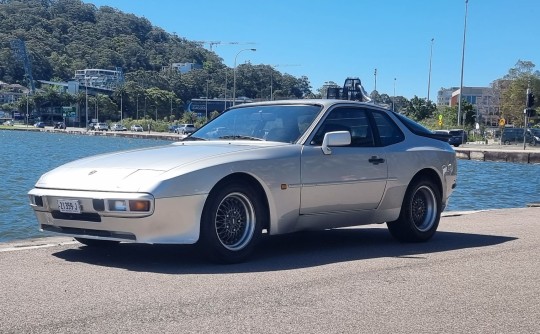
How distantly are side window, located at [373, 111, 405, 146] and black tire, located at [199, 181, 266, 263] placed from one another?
6.63ft

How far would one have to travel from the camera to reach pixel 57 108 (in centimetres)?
13888

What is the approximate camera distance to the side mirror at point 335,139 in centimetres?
706

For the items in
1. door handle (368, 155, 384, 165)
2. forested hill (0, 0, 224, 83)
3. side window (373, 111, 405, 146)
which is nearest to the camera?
door handle (368, 155, 384, 165)

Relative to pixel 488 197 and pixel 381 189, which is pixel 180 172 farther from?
pixel 488 197

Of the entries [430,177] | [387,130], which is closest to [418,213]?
[430,177]

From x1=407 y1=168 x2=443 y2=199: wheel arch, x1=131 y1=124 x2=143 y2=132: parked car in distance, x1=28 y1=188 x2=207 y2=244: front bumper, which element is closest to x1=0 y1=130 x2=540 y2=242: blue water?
x1=28 y1=188 x2=207 y2=244: front bumper

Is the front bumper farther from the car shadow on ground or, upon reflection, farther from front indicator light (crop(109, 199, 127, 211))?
the car shadow on ground

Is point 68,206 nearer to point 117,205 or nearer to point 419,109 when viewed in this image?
point 117,205

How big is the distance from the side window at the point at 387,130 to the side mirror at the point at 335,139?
3.23 feet

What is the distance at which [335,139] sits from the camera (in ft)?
23.2

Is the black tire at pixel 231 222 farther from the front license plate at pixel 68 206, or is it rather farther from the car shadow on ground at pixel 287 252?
the front license plate at pixel 68 206

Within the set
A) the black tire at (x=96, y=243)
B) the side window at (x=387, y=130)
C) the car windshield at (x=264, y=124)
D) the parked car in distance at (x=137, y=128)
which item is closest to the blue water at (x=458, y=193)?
the black tire at (x=96, y=243)

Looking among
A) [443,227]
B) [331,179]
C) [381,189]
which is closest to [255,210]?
[331,179]

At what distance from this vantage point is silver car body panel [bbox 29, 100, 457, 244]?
600 centimetres
